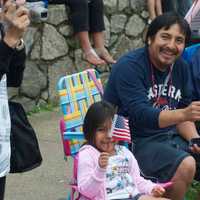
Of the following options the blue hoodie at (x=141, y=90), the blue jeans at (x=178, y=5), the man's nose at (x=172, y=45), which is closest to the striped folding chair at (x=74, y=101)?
the blue hoodie at (x=141, y=90)

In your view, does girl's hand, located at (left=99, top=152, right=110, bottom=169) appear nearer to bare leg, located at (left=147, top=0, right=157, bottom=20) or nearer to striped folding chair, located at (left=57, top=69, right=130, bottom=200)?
striped folding chair, located at (left=57, top=69, right=130, bottom=200)

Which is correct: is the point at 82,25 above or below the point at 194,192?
above

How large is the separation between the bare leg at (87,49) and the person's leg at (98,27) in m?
0.20

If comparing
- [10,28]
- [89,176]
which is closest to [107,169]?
[89,176]

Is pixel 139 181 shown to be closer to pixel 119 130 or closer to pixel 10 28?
pixel 119 130

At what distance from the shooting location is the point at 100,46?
22.5 feet

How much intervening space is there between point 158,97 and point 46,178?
149cm

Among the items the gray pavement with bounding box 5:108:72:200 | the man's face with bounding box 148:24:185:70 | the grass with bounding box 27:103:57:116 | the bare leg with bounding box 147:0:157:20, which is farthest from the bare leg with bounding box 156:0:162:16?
the man's face with bounding box 148:24:185:70

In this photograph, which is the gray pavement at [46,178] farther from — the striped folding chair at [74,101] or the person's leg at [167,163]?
the person's leg at [167,163]

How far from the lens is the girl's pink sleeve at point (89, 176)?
3172 mm

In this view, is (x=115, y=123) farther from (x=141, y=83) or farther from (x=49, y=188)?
(x=49, y=188)

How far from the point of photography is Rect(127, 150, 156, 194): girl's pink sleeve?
3395mm

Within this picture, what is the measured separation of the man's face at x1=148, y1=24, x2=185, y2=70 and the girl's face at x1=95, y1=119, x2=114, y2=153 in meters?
0.60

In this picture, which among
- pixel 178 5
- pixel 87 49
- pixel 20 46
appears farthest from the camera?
pixel 178 5
